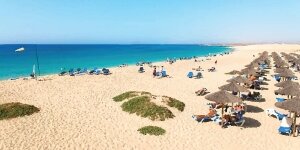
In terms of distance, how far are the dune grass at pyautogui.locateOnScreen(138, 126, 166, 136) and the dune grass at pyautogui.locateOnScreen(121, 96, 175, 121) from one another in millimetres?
1454

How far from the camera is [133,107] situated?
1678 cm

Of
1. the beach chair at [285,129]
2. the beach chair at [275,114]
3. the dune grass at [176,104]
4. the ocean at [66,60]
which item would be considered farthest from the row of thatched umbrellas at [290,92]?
the ocean at [66,60]

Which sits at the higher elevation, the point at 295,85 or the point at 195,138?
the point at 295,85

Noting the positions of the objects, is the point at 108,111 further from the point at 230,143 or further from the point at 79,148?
the point at 230,143

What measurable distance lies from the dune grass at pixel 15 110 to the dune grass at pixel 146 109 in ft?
17.3

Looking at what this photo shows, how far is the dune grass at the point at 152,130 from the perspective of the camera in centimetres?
1324

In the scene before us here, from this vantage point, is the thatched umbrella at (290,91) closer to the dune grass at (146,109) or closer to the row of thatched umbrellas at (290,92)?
the row of thatched umbrellas at (290,92)

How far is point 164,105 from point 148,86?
8.82 metres

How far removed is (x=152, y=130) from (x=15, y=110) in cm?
795

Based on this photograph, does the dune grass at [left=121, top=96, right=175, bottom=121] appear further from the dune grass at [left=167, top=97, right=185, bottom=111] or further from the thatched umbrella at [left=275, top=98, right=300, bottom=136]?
the thatched umbrella at [left=275, top=98, right=300, bottom=136]

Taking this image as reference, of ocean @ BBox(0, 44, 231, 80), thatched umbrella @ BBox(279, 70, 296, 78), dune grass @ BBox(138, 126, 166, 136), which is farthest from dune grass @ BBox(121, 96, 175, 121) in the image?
ocean @ BBox(0, 44, 231, 80)

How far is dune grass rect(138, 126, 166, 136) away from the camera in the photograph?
1324 cm

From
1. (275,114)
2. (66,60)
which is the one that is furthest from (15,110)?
(66,60)

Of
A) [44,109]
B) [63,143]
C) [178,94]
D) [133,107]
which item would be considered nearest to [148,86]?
[178,94]
